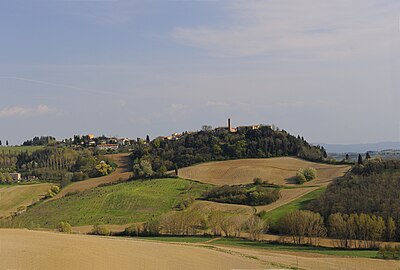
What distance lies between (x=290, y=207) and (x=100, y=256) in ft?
153

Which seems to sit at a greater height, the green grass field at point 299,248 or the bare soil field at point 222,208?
the bare soil field at point 222,208

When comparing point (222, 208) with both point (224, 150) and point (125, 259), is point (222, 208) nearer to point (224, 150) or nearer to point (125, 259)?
point (224, 150)

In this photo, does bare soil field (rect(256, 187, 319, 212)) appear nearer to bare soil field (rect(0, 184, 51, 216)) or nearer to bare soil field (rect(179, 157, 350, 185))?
bare soil field (rect(179, 157, 350, 185))

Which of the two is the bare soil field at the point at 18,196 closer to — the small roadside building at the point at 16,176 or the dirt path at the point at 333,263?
the small roadside building at the point at 16,176

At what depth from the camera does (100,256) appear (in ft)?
96.1

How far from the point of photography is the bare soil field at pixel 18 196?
314ft

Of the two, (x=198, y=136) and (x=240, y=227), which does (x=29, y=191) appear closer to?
(x=198, y=136)

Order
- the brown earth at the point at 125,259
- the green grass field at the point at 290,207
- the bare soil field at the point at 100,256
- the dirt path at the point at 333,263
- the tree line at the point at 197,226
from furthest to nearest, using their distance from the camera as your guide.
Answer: the green grass field at the point at 290,207, the tree line at the point at 197,226, the dirt path at the point at 333,263, the brown earth at the point at 125,259, the bare soil field at the point at 100,256

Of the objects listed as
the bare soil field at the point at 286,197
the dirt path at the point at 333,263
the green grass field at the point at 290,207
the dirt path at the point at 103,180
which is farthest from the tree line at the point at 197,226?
the dirt path at the point at 103,180

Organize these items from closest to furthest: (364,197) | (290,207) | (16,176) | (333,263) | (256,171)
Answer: (333,263)
(364,197)
(290,207)
(256,171)
(16,176)

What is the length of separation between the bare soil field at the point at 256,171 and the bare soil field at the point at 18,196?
31919 millimetres

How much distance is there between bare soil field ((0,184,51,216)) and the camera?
95.7 metres

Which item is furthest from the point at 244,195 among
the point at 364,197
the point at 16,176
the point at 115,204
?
the point at 16,176

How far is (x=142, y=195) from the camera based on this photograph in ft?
295
